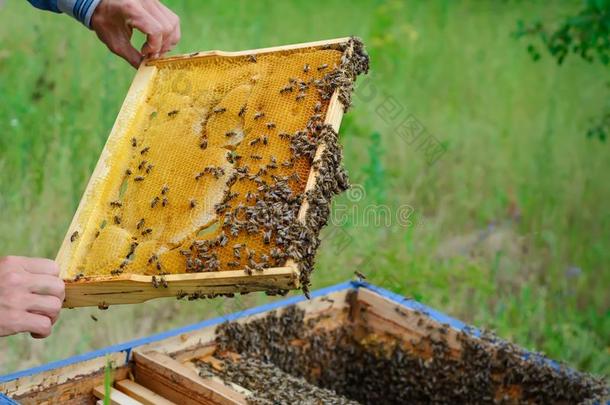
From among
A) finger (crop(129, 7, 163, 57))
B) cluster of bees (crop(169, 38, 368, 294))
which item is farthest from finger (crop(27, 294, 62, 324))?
finger (crop(129, 7, 163, 57))

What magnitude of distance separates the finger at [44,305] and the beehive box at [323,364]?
57cm

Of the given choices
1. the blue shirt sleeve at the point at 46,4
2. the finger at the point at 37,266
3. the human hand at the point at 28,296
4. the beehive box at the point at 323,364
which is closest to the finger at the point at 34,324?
the human hand at the point at 28,296

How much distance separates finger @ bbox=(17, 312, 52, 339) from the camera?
2678 mm

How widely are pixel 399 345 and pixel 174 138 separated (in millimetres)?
1848

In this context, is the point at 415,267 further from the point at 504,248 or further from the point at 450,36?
the point at 450,36

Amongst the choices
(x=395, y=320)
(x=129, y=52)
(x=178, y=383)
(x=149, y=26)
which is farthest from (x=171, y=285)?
(x=395, y=320)

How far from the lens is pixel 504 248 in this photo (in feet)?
22.3

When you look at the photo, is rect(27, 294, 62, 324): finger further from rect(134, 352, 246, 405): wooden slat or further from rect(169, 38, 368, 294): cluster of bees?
rect(134, 352, 246, 405): wooden slat

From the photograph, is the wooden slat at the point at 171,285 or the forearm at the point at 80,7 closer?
the wooden slat at the point at 171,285

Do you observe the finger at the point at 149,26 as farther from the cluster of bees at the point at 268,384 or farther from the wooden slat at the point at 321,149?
the cluster of bees at the point at 268,384

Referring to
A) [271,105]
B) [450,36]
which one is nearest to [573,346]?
[271,105]

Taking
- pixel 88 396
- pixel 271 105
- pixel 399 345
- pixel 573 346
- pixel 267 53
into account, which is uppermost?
pixel 267 53

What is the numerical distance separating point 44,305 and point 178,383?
859 mm

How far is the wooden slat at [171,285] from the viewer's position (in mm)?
2645
